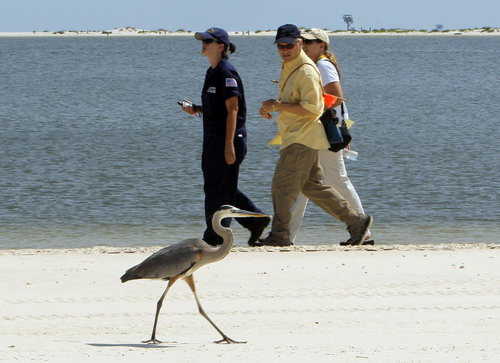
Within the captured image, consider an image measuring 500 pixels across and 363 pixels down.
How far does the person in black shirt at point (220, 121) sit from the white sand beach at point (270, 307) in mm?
553

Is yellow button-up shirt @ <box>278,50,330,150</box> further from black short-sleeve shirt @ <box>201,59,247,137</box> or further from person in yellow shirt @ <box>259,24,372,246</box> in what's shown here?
black short-sleeve shirt @ <box>201,59,247,137</box>

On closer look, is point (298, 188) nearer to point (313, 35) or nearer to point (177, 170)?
point (313, 35)

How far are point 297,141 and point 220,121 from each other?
0.67 m

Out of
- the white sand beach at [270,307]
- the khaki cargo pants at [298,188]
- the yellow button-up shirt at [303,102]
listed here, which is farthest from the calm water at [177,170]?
the white sand beach at [270,307]

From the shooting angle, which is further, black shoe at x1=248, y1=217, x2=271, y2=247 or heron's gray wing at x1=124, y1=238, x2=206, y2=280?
black shoe at x1=248, y1=217, x2=271, y2=247

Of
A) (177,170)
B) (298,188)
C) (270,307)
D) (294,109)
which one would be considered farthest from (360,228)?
(177,170)

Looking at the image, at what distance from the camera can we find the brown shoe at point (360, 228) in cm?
983

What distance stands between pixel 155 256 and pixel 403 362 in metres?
1.61

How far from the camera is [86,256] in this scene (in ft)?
30.4

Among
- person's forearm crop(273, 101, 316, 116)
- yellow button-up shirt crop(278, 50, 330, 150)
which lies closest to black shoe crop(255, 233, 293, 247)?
yellow button-up shirt crop(278, 50, 330, 150)

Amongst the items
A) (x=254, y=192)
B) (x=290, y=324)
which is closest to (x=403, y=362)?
(x=290, y=324)

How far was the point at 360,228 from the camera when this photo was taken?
32.4 ft

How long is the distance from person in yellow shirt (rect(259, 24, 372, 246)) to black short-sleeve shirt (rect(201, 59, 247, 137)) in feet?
0.79

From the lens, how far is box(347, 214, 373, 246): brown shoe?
32.2 feet
